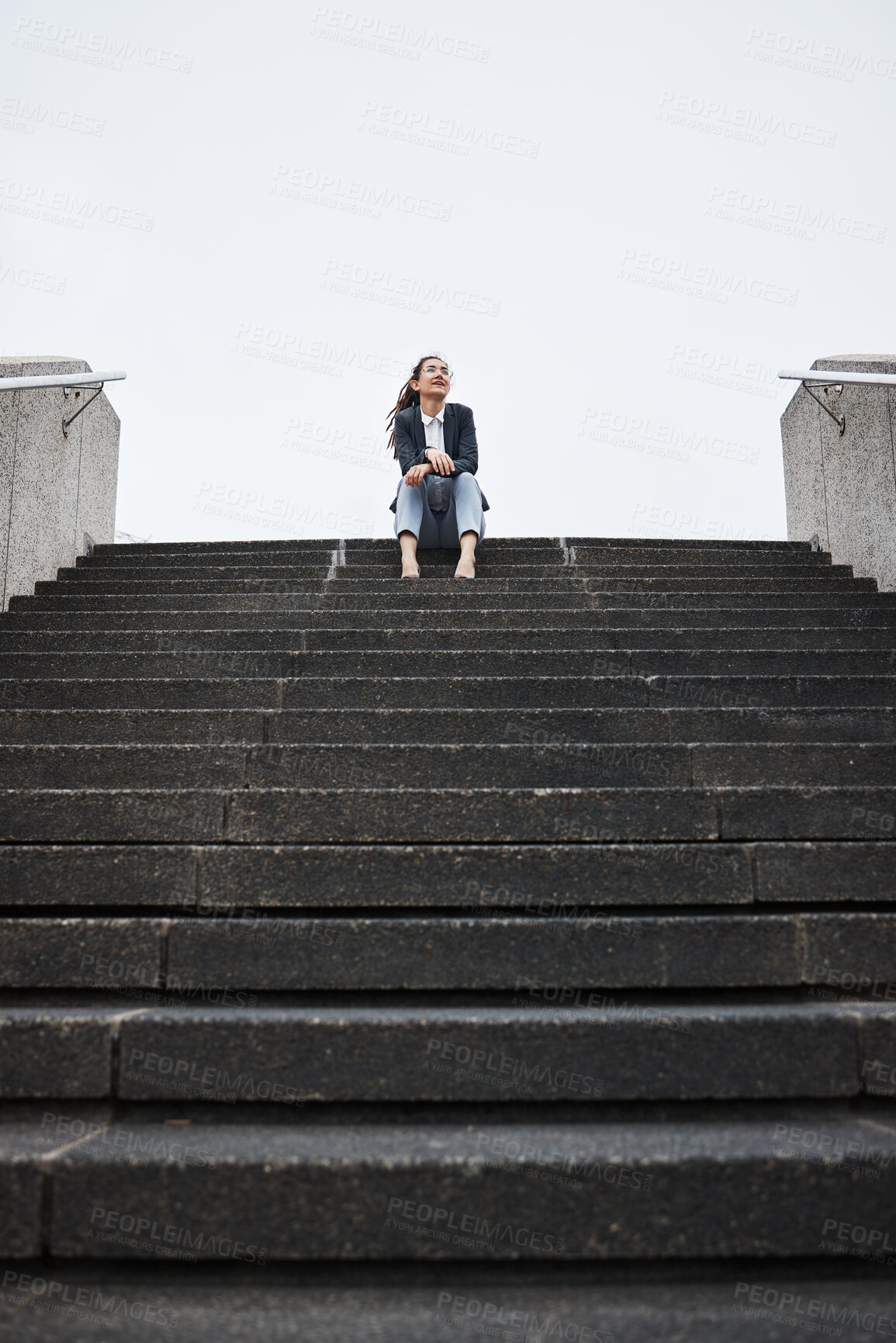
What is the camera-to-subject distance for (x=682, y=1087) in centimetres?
202

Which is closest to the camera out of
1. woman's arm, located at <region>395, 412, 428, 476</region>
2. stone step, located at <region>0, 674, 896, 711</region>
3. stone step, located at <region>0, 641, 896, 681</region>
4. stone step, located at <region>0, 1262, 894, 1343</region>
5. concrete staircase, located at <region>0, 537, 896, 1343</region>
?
stone step, located at <region>0, 1262, 894, 1343</region>

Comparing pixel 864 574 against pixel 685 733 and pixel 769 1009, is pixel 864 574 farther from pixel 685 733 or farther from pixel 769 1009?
pixel 769 1009

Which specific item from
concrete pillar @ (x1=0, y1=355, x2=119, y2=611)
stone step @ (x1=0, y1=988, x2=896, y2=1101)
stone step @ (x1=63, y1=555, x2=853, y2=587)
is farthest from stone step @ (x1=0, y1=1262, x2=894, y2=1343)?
concrete pillar @ (x1=0, y1=355, x2=119, y2=611)

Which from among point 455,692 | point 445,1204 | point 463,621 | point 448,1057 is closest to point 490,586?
point 463,621

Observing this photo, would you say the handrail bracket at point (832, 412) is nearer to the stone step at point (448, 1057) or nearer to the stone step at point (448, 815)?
the stone step at point (448, 815)

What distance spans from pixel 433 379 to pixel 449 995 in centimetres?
419

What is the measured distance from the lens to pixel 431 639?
4164 millimetres

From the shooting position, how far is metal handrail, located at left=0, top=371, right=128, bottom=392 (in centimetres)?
427

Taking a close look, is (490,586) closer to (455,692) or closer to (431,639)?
(431,639)

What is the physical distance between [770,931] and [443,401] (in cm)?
413

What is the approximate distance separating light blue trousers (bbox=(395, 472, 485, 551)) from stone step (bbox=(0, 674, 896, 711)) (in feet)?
5.75

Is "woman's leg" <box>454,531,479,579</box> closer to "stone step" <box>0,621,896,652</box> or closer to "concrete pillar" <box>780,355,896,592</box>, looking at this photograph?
"stone step" <box>0,621,896,652</box>

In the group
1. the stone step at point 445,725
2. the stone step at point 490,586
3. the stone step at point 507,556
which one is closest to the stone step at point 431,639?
the stone step at point 490,586

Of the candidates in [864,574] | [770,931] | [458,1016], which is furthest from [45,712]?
[864,574]
